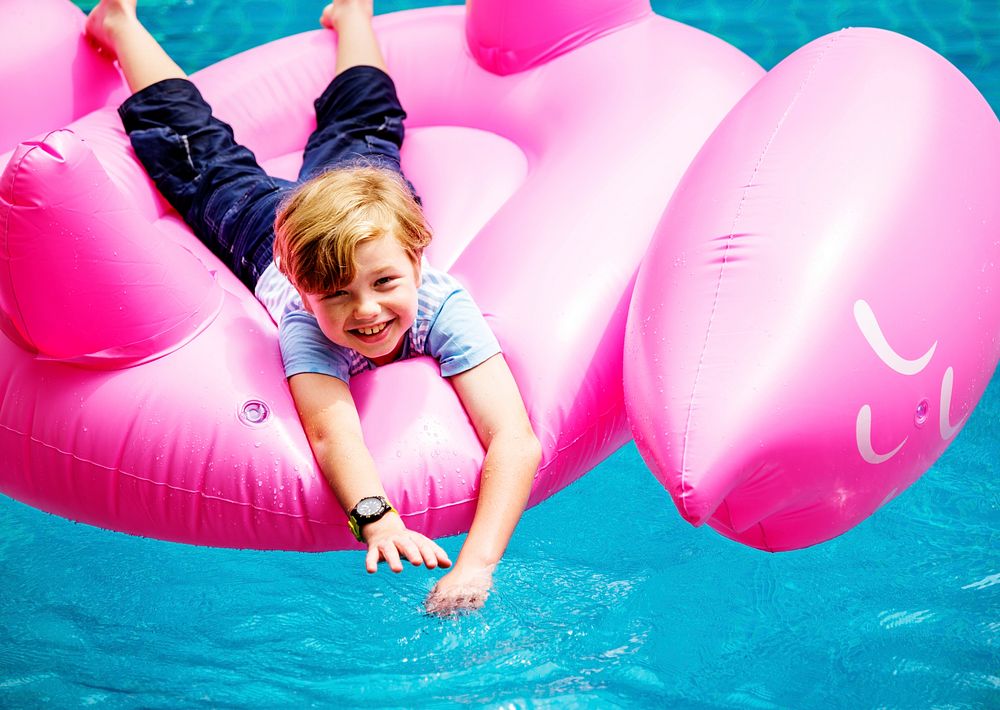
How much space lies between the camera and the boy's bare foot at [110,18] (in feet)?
7.16

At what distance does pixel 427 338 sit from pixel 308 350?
168mm

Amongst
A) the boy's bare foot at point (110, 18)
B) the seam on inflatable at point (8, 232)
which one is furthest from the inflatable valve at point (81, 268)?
the boy's bare foot at point (110, 18)

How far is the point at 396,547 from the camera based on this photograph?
1361 millimetres

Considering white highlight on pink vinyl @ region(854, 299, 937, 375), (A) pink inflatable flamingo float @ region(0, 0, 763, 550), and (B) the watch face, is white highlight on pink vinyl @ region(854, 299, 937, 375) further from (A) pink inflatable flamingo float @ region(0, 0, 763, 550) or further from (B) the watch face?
(B) the watch face

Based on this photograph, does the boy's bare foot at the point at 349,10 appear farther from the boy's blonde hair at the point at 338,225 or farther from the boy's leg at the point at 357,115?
the boy's blonde hair at the point at 338,225

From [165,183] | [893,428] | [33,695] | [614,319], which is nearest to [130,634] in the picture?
[33,695]

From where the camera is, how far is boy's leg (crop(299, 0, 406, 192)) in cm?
202

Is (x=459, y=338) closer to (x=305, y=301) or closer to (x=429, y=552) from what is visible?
(x=305, y=301)

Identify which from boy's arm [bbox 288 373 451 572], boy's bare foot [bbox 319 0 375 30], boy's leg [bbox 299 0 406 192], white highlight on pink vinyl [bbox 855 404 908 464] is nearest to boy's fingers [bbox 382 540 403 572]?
boy's arm [bbox 288 373 451 572]

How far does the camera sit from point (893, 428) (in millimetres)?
1368

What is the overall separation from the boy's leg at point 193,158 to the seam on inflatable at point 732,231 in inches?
29.9

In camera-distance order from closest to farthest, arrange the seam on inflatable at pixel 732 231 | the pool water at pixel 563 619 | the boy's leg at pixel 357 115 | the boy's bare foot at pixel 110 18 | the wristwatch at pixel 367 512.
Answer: the seam on inflatable at pixel 732 231 → the wristwatch at pixel 367 512 → the pool water at pixel 563 619 → the boy's leg at pixel 357 115 → the boy's bare foot at pixel 110 18

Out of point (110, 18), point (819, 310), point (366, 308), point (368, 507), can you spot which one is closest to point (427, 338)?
point (366, 308)

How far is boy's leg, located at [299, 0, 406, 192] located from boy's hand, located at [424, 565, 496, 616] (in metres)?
0.81
